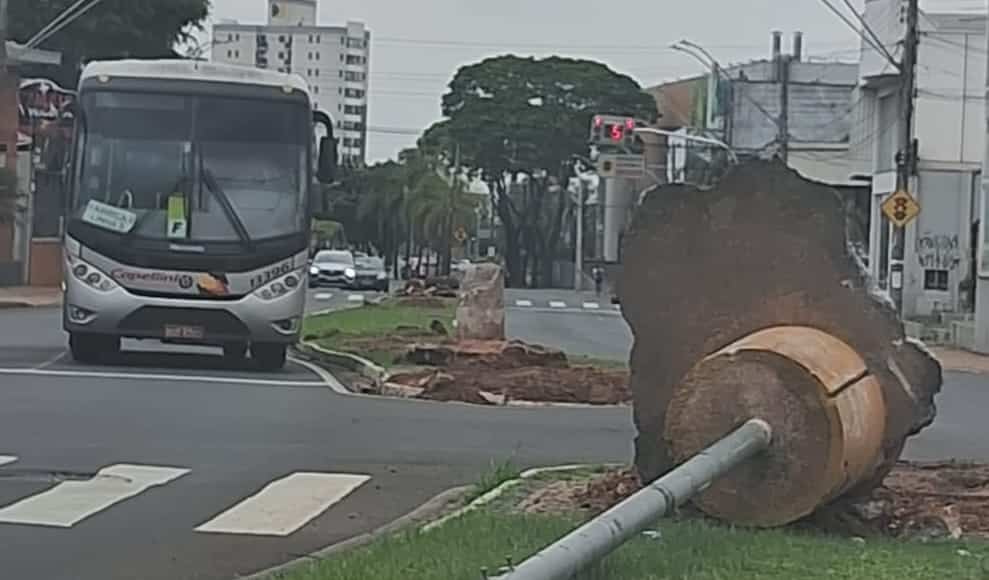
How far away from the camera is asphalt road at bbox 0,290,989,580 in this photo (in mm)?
10164

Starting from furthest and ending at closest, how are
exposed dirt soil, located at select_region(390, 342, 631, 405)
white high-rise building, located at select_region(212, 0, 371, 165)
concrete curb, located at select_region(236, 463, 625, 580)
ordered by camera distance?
white high-rise building, located at select_region(212, 0, 371, 165) → exposed dirt soil, located at select_region(390, 342, 631, 405) → concrete curb, located at select_region(236, 463, 625, 580)

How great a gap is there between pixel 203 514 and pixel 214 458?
9.38 ft

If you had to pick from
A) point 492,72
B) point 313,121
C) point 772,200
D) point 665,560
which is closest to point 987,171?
point 313,121

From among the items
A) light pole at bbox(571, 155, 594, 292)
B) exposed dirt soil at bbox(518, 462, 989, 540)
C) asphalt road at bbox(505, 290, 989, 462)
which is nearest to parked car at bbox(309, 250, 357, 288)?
asphalt road at bbox(505, 290, 989, 462)

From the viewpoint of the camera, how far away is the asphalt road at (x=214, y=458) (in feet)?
33.1

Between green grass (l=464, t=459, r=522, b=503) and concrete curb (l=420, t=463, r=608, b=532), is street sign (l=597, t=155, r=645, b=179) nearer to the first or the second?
concrete curb (l=420, t=463, r=608, b=532)

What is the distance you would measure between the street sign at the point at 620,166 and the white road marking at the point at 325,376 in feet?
108

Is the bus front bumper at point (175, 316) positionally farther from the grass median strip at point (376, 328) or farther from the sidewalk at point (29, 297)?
the sidewalk at point (29, 297)

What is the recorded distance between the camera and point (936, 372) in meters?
11.0

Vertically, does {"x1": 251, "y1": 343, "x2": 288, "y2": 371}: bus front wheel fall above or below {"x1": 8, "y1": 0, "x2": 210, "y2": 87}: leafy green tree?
below

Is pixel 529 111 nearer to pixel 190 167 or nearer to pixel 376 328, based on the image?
pixel 376 328

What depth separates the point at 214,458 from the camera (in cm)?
1414

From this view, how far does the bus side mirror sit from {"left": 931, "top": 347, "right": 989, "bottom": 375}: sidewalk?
13.4 meters

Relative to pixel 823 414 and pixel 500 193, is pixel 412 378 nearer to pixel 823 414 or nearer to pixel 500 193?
pixel 823 414
